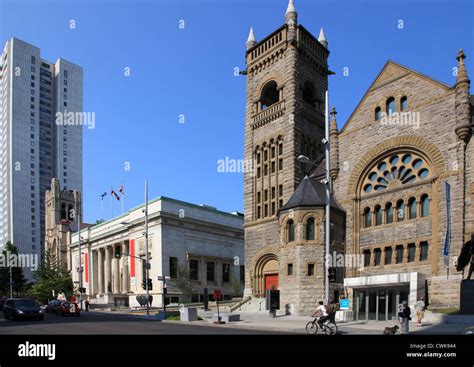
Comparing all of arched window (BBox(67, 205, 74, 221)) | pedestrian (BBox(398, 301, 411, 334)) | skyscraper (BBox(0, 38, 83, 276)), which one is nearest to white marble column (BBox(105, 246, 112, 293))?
arched window (BBox(67, 205, 74, 221))

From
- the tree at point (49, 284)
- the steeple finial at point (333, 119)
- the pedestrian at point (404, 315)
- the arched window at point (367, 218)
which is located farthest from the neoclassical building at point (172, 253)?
the pedestrian at point (404, 315)

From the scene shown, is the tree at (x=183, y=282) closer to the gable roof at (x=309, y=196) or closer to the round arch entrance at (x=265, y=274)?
the round arch entrance at (x=265, y=274)

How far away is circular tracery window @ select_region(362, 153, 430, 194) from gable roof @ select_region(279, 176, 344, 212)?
12.4 ft

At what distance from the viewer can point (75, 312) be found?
3481 cm

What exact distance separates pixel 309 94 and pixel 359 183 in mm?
15703

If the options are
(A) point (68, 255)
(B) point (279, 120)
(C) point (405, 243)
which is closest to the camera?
(C) point (405, 243)

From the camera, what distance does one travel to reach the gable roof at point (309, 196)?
35.2 metres

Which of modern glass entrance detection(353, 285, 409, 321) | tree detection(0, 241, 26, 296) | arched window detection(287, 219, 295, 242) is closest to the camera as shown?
modern glass entrance detection(353, 285, 409, 321)

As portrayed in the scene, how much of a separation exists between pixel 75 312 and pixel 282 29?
35374mm

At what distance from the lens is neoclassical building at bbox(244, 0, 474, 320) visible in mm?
28469

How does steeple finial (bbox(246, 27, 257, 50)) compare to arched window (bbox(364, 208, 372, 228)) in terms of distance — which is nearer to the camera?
arched window (bbox(364, 208, 372, 228))

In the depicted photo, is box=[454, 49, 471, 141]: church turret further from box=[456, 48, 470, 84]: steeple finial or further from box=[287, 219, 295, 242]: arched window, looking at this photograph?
box=[287, 219, 295, 242]: arched window
